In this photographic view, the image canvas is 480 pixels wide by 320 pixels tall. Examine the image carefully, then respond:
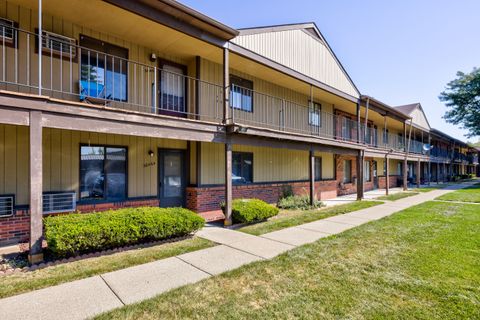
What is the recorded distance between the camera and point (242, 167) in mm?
10680

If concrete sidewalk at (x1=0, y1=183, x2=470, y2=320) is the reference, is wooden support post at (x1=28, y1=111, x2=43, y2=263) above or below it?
above

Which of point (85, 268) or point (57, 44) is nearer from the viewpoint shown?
point (85, 268)

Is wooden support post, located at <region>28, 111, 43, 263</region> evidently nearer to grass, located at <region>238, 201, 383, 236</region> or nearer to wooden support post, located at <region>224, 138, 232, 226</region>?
wooden support post, located at <region>224, 138, 232, 226</region>

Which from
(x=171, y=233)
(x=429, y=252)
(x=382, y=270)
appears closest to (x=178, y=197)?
(x=171, y=233)

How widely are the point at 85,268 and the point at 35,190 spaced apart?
1.63 m

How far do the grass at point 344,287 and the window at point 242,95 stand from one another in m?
6.27

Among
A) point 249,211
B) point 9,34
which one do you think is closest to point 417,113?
point 249,211

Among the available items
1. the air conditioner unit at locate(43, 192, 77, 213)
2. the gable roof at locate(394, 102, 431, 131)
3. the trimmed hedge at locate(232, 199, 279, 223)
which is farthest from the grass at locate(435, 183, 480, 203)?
the air conditioner unit at locate(43, 192, 77, 213)

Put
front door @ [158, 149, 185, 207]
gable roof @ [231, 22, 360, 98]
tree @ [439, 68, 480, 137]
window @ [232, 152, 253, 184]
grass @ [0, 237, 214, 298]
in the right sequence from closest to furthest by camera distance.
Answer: grass @ [0, 237, 214, 298] → front door @ [158, 149, 185, 207] → gable roof @ [231, 22, 360, 98] → window @ [232, 152, 253, 184] → tree @ [439, 68, 480, 137]

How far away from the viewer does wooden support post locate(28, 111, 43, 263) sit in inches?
182

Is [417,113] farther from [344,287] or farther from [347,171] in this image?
[344,287]

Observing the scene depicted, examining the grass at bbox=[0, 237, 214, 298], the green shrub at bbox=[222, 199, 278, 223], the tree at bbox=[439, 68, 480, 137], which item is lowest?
the grass at bbox=[0, 237, 214, 298]

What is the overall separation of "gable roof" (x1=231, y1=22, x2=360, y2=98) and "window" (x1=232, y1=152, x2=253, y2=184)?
3838mm

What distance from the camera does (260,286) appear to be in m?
3.97
